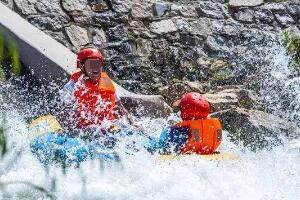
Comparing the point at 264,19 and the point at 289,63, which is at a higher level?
the point at 264,19

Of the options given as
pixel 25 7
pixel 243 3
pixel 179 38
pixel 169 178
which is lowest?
pixel 179 38

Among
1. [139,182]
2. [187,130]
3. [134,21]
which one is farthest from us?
[134,21]

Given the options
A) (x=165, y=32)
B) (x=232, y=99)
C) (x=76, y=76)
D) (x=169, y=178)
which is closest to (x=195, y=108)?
(x=169, y=178)

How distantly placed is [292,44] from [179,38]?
1708 millimetres

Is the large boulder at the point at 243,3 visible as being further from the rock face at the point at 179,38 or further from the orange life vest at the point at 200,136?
the orange life vest at the point at 200,136

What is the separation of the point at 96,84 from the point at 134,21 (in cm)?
268

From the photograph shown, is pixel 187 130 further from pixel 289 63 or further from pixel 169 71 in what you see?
pixel 289 63

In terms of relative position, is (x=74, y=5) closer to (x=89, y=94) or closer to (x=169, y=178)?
(x=89, y=94)

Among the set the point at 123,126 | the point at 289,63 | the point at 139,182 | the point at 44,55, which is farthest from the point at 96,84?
the point at 289,63

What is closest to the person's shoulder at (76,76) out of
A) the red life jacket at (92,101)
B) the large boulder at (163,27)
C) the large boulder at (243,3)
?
the red life jacket at (92,101)

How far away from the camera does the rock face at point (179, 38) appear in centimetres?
702

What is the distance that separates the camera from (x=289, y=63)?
804 centimetres

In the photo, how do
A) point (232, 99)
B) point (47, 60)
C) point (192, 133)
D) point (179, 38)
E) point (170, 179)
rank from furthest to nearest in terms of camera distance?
point (179, 38) < point (232, 99) < point (47, 60) < point (192, 133) < point (170, 179)

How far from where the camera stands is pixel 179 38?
7.83m
